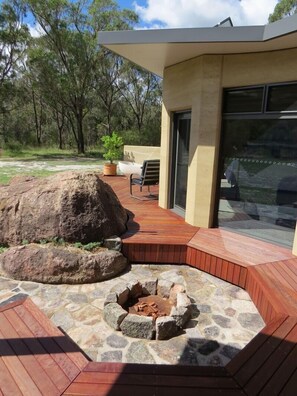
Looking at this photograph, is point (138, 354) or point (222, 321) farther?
point (222, 321)

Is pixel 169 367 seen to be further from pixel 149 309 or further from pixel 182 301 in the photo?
pixel 149 309

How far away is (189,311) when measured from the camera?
3.05 metres

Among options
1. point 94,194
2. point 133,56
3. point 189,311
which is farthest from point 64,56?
point 189,311

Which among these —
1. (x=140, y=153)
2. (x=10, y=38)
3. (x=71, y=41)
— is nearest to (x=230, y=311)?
(x=140, y=153)

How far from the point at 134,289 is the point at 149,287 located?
0.21 meters

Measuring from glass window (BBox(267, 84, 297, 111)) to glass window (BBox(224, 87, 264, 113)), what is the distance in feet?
0.50

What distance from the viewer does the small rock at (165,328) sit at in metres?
2.76

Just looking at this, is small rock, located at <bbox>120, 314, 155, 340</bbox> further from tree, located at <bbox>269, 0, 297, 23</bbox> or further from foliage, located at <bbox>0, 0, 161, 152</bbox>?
tree, located at <bbox>269, 0, 297, 23</bbox>

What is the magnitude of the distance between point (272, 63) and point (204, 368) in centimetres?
393

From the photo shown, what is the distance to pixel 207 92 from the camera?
4633mm

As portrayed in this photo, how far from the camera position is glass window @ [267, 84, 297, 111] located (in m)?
3.94

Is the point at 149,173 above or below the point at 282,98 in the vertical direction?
below

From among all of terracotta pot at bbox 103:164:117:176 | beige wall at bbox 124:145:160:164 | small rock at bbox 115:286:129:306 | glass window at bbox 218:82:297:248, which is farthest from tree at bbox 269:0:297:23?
small rock at bbox 115:286:129:306

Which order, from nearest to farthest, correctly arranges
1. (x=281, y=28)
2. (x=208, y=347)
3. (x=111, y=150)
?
(x=208, y=347) < (x=281, y=28) < (x=111, y=150)
